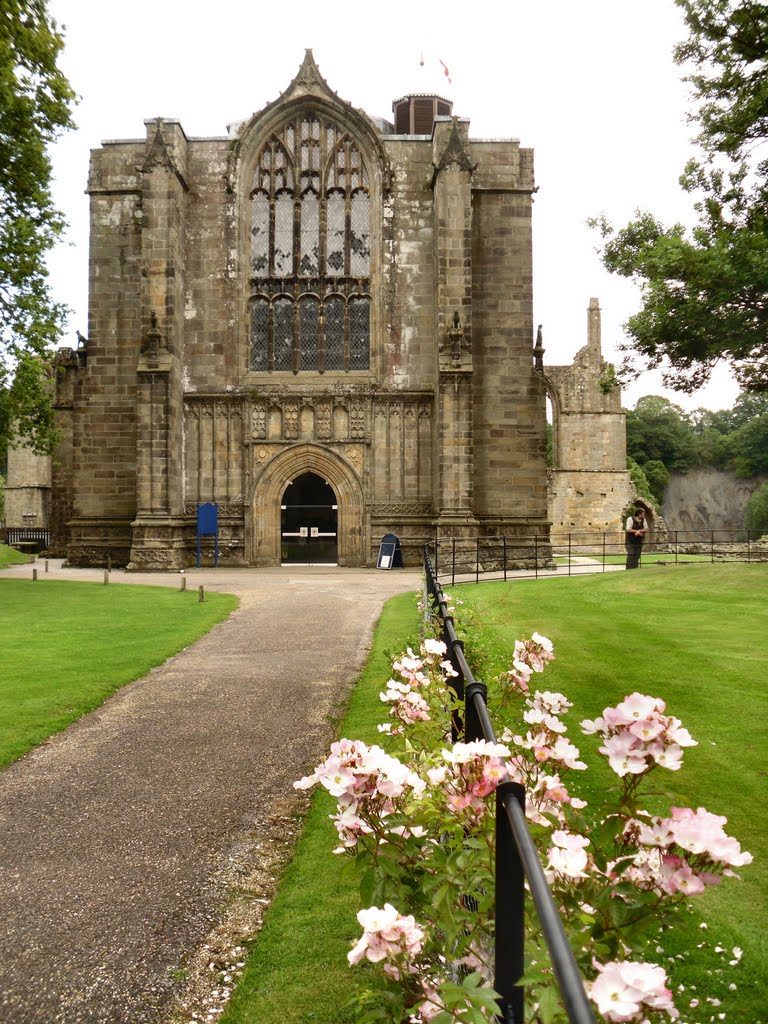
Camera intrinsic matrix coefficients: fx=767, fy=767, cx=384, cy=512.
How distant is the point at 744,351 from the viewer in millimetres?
14328

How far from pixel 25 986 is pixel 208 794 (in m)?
2.11

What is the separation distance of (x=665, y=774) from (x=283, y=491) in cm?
2041

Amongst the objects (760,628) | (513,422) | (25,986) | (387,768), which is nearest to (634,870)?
(387,768)

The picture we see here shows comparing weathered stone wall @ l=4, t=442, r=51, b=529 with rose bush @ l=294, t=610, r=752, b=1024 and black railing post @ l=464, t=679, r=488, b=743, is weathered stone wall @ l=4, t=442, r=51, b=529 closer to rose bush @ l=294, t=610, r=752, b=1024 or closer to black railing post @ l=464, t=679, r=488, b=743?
black railing post @ l=464, t=679, r=488, b=743

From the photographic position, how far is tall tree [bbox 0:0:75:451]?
14328 mm

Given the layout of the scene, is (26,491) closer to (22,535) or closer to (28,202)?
(22,535)

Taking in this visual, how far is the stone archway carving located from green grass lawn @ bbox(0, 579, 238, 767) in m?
6.69

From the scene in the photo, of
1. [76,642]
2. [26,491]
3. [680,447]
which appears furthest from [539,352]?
[680,447]

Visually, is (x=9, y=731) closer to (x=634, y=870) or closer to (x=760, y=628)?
(x=634, y=870)

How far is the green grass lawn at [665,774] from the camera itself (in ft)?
9.86

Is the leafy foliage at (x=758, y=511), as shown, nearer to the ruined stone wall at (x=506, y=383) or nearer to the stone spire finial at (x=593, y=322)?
the stone spire finial at (x=593, y=322)

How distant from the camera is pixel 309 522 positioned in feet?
84.9

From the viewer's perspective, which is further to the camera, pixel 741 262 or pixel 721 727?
pixel 741 262

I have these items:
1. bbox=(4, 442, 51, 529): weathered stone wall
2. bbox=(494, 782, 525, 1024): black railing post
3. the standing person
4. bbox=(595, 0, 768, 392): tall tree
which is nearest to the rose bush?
bbox=(494, 782, 525, 1024): black railing post
